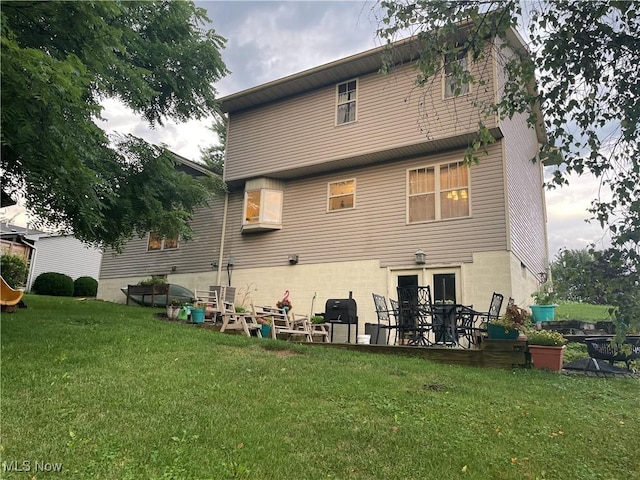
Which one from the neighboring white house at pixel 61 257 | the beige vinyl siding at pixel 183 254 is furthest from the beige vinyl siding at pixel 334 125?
the neighboring white house at pixel 61 257

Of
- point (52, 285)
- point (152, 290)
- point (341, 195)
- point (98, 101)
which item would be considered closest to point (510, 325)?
point (341, 195)

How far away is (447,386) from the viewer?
15.3ft

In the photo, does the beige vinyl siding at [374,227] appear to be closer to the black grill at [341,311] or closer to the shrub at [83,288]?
the black grill at [341,311]

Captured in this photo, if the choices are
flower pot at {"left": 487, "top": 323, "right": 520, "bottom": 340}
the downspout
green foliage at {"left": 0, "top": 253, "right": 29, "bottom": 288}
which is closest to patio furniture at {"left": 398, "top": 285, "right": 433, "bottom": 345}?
flower pot at {"left": 487, "top": 323, "right": 520, "bottom": 340}

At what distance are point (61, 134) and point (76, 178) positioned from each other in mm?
583

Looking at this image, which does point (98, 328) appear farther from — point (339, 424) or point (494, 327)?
point (494, 327)

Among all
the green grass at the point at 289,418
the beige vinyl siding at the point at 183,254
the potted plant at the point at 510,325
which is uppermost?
the beige vinyl siding at the point at 183,254

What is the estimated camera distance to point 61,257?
24.2 metres

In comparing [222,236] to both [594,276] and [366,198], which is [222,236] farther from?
[594,276]

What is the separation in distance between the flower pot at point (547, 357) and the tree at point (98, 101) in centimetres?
657

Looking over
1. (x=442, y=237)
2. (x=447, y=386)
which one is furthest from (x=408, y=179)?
(x=447, y=386)

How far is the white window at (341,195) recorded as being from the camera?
11375mm

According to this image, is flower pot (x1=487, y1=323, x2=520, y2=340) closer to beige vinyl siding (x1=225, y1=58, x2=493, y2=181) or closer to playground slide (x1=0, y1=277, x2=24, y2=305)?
beige vinyl siding (x1=225, y1=58, x2=493, y2=181)

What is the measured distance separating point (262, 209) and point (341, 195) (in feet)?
7.97
